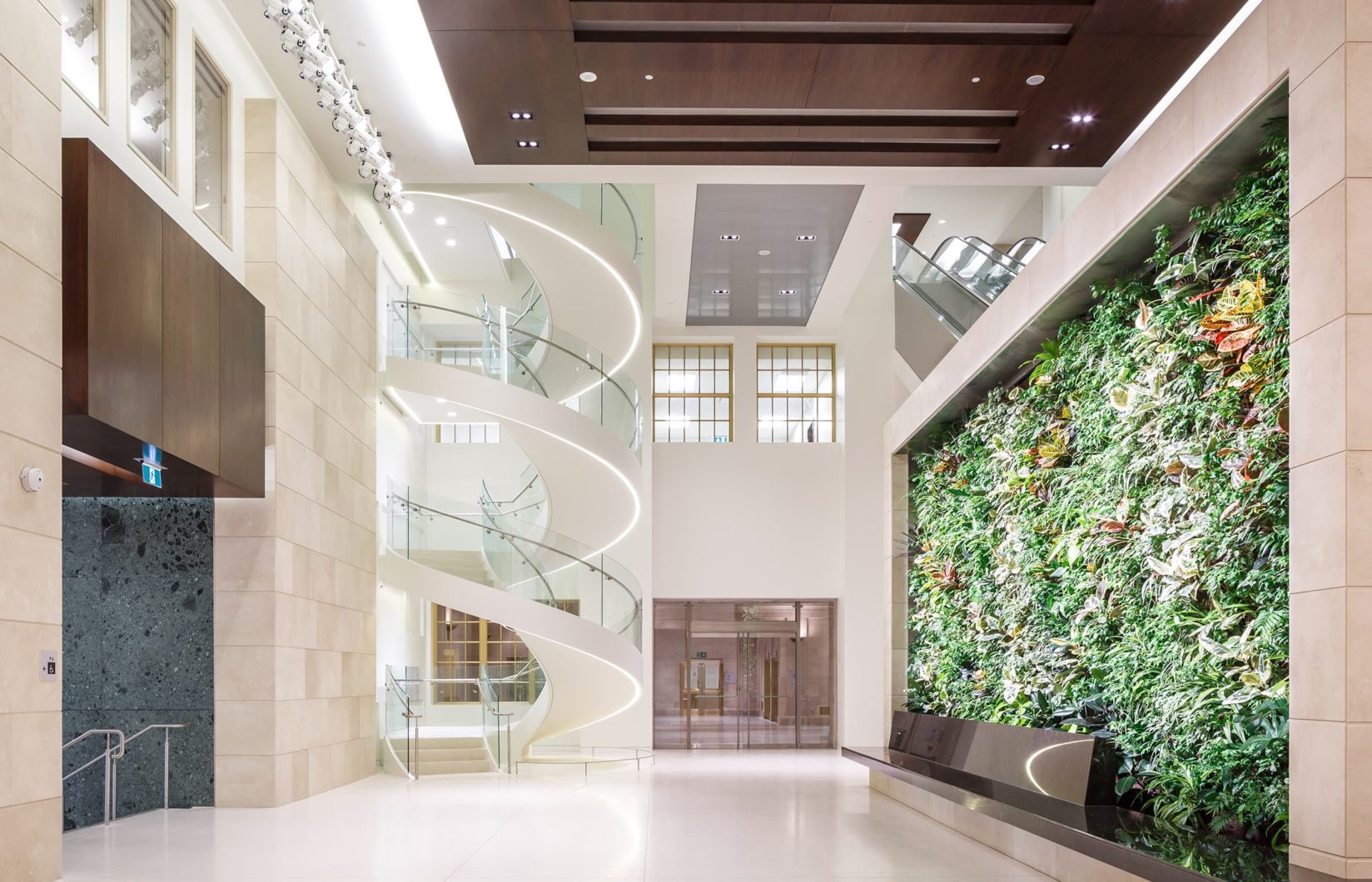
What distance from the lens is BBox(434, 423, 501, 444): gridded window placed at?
20.4m

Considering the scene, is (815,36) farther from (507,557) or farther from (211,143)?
(507,557)

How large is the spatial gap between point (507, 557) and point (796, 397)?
27.1 ft

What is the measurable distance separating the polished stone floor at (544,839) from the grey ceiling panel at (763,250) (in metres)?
6.74

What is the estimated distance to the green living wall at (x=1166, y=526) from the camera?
193 inches

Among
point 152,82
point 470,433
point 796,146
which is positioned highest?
point 796,146

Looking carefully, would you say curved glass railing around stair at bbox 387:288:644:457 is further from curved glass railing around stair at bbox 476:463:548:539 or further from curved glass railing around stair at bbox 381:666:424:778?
curved glass railing around stair at bbox 381:666:424:778

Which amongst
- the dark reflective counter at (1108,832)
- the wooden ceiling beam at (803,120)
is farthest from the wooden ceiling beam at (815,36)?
the dark reflective counter at (1108,832)

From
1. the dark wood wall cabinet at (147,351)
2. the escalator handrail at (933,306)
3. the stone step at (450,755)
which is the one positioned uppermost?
the escalator handrail at (933,306)

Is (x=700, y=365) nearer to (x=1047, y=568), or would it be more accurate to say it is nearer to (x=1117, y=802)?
(x=1047, y=568)

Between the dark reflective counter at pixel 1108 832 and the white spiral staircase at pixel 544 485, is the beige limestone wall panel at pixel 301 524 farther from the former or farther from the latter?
the dark reflective counter at pixel 1108 832

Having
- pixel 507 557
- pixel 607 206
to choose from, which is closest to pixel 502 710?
pixel 507 557

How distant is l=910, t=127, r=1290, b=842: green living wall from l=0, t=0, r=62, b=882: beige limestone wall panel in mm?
5364

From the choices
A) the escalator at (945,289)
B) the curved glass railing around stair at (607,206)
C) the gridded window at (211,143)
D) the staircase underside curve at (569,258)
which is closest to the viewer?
the gridded window at (211,143)

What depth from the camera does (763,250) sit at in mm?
16219
